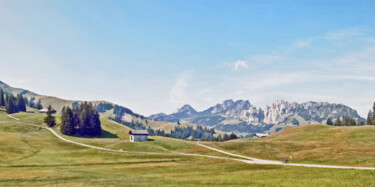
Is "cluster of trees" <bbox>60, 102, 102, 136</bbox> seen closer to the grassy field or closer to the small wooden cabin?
the grassy field

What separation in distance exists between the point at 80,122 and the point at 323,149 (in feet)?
458

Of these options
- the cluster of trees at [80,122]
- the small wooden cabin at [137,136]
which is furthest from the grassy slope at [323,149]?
the cluster of trees at [80,122]

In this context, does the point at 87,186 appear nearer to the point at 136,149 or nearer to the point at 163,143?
the point at 136,149

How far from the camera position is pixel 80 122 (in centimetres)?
16438

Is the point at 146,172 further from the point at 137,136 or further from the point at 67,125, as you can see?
the point at 67,125

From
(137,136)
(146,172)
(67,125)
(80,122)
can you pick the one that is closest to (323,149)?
(146,172)

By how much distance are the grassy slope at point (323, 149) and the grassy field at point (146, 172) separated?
14242mm

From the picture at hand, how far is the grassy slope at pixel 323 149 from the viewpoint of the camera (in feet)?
186

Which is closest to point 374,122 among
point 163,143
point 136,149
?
point 163,143

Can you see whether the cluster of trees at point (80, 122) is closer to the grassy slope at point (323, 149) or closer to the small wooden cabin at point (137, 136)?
the small wooden cabin at point (137, 136)

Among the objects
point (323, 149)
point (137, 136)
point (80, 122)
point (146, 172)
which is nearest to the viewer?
point (146, 172)

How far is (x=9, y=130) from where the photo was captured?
136 meters

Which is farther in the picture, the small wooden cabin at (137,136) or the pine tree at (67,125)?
the pine tree at (67,125)

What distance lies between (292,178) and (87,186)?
28.6 m
